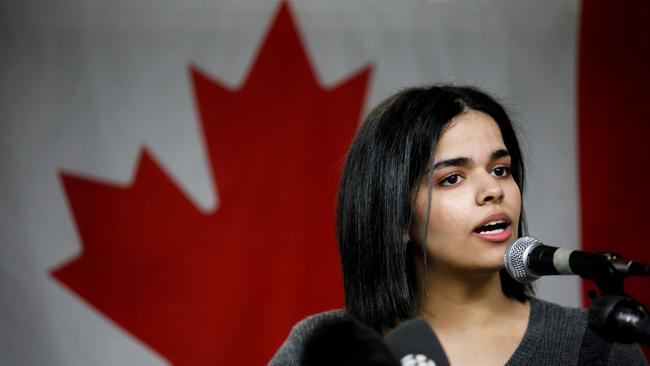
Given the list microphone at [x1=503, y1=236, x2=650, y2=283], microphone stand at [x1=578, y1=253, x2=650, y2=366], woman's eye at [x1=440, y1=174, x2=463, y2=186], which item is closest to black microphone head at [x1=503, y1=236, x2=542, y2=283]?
microphone at [x1=503, y1=236, x2=650, y2=283]

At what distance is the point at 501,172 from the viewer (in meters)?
1.48

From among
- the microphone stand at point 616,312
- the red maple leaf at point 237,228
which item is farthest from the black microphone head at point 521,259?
the red maple leaf at point 237,228

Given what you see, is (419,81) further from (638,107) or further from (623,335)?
(623,335)

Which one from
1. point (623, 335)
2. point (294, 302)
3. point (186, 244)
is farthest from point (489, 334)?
point (186, 244)

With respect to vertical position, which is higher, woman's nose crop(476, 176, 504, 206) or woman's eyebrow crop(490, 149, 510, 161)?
woman's eyebrow crop(490, 149, 510, 161)

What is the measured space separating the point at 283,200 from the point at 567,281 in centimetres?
89

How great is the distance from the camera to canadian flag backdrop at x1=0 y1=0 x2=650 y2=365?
2.35 metres

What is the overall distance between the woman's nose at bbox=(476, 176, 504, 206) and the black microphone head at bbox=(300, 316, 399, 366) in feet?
1.73

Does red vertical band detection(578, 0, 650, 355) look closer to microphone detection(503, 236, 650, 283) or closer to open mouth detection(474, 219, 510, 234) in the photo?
open mouth detection(474, 219, 510, 234)

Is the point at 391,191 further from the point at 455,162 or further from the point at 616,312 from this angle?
the point at 616,312

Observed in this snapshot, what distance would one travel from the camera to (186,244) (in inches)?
94.0

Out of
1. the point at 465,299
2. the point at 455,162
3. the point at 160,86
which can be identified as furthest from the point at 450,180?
the point at 160,86

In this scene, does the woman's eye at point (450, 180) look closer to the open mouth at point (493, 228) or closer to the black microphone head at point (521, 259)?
the open mouth at point (493, 228)

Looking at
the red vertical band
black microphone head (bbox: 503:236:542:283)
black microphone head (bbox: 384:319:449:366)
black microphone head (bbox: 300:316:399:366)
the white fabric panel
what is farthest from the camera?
the red vertical band
